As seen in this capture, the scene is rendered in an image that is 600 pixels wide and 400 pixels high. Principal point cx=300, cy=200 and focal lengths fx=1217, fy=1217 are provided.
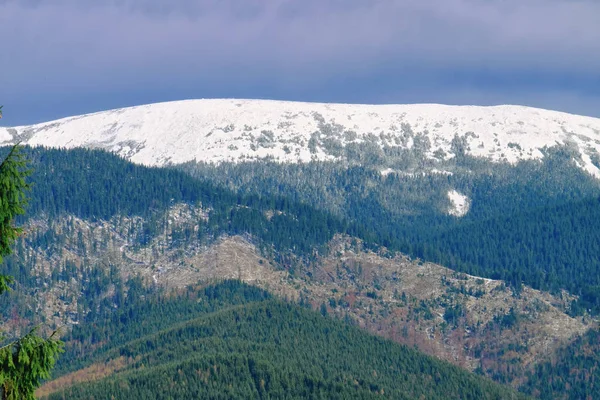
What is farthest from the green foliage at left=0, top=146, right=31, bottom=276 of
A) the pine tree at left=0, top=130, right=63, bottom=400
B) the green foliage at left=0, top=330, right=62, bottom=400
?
the green foliage at left=0, top=330, right=62, bottom=400

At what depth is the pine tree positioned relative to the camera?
149 ft

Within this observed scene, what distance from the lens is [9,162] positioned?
1790 inches

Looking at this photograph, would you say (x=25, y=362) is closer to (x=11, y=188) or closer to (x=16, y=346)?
(x=16, y=346)

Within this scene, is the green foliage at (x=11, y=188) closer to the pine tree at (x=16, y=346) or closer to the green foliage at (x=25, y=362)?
the pine tree at (x=16, y=346)

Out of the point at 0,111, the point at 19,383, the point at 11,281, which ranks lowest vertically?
the point at 19,383

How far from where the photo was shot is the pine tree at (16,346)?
149 feet

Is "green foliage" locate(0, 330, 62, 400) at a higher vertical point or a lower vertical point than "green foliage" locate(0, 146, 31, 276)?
lower

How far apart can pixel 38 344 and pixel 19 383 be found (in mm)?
1812

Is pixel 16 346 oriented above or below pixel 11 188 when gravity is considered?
below

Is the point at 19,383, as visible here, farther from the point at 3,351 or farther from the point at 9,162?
the point at 9,162

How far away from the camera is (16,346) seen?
46.0m

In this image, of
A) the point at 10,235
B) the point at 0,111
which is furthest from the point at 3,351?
the point at 0,111

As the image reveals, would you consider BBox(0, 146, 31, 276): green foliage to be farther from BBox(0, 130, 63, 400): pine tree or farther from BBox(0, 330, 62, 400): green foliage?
BBox(0, 330, 62, 400): green foliage

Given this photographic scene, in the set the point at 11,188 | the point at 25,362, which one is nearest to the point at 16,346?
the point at 25,362
